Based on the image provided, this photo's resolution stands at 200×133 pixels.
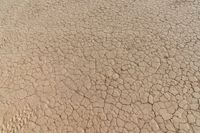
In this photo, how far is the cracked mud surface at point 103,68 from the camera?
2029 mm

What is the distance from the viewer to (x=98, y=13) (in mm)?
3018

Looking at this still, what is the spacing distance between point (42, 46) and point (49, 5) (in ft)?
2.79

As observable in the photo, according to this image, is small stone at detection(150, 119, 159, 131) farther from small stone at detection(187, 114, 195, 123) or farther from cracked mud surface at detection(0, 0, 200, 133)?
small stone at detection(187, 114, 195, 123)

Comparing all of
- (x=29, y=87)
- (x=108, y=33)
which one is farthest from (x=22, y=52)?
(x=108, y=33)

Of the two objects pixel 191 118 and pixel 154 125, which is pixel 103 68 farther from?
pixel 191 118

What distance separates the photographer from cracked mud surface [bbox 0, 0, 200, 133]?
6.66 feet

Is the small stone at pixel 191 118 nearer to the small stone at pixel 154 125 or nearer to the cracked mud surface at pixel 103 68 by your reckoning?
the cracked mud surface at pixel 103 68

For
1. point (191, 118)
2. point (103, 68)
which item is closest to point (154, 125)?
point (191, 118)

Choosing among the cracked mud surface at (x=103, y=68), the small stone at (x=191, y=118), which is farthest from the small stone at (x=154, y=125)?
the small stone at (x=191, y=118)

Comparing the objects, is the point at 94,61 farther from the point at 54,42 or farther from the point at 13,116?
the point at 13,116

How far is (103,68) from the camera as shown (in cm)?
241

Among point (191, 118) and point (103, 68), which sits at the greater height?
point (103, 68)

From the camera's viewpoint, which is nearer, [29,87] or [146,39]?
[29,87]

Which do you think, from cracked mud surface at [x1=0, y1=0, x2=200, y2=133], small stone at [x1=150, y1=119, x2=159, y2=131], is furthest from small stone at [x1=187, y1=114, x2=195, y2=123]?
small stone at [x1=150, y1=119, x2=159, y2=131]
